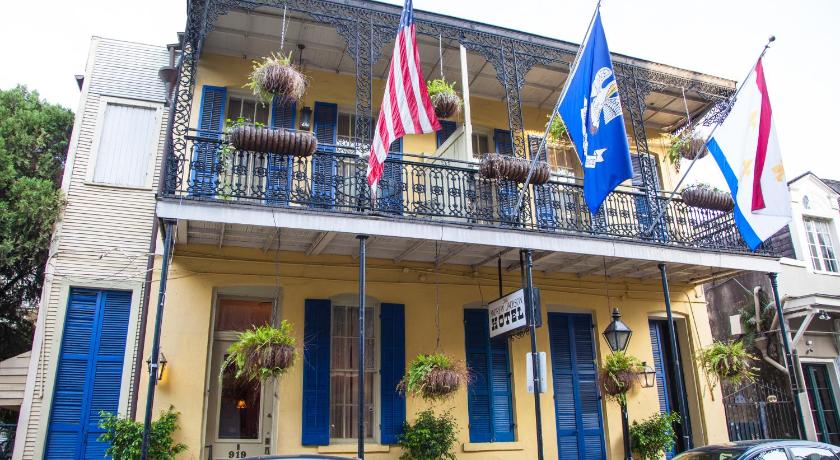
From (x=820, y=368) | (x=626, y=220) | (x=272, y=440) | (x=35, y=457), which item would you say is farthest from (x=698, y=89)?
(x=35, y=457)

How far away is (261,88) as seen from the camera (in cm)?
865

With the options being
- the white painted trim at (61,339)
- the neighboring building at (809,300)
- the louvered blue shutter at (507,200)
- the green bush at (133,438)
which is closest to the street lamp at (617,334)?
the louvered blue shutter at (507,200)

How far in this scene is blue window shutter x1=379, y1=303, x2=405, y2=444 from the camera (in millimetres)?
9273

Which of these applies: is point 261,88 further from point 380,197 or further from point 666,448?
point 666,448

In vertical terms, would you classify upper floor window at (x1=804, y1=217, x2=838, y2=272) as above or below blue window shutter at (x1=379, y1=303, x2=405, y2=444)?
above

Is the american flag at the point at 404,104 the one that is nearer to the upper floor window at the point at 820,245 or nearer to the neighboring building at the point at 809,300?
the neighboring building at the point at 809,300

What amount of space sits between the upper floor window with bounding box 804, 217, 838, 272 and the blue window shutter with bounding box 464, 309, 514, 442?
28.4 feet

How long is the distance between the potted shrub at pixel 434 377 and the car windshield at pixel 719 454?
9.87ft

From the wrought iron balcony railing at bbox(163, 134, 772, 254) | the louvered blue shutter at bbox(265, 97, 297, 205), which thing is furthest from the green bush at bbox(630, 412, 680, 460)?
the louvered blue shutter at bbox(265, 97, 297, 205)

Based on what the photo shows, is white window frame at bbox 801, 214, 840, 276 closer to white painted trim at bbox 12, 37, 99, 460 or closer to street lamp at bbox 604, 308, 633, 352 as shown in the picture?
street lamp at bbox 604, 308, 633, 352

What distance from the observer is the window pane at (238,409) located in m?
9.03

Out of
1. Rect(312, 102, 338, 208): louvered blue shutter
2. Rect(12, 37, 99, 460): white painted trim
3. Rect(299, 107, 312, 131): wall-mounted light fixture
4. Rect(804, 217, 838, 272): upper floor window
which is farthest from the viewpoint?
Rect(804, 217, 838, 272): upper floor window

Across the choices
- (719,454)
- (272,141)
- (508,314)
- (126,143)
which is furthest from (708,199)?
(126,143)

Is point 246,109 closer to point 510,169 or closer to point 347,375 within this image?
point 510,169
